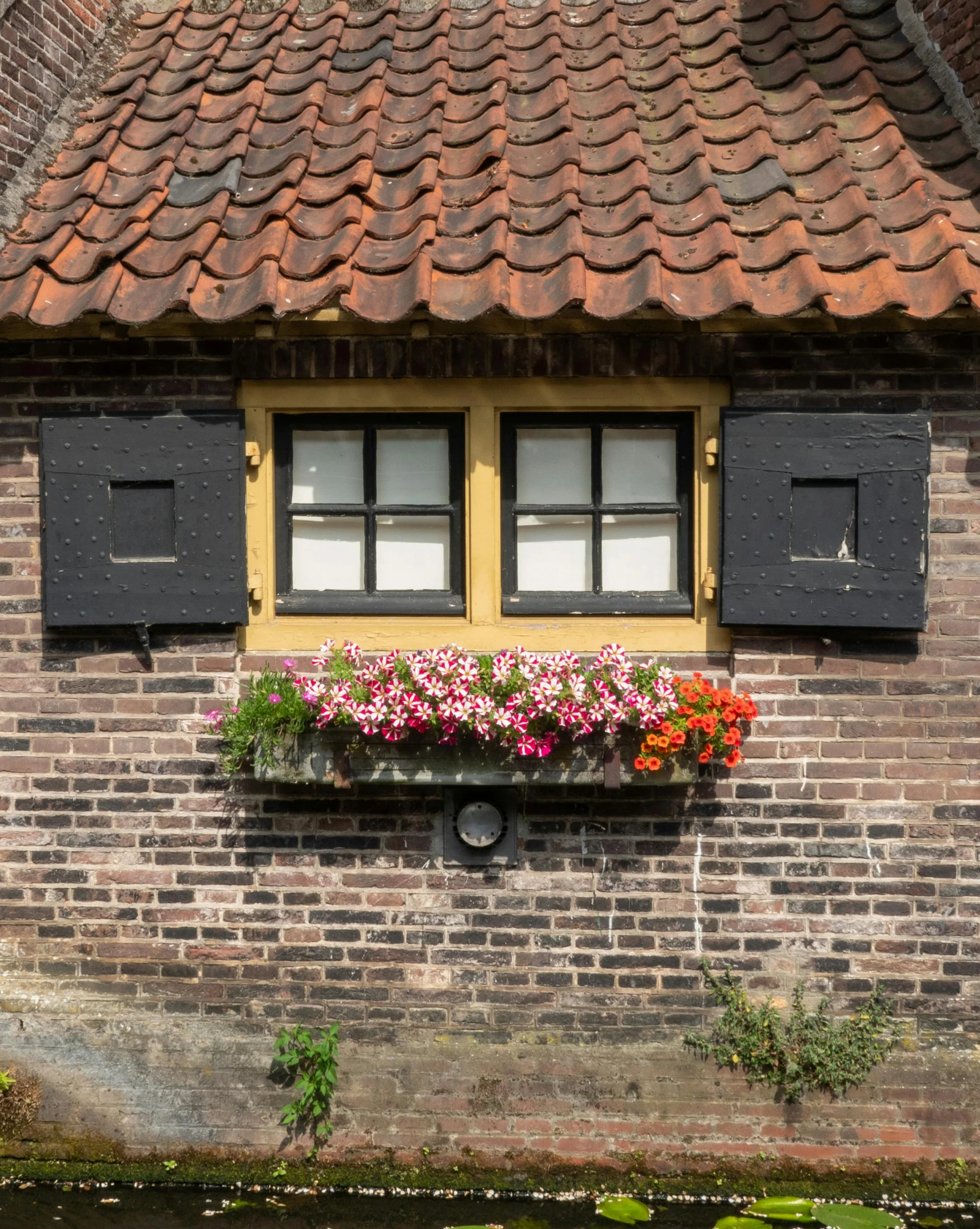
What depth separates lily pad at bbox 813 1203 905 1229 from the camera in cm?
406

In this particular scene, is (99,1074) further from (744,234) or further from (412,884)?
(744,234)

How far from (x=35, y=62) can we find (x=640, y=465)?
3181 millimetres

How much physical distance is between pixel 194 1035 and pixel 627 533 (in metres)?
2.65

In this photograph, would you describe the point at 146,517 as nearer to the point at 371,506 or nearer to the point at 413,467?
the point at 371,506

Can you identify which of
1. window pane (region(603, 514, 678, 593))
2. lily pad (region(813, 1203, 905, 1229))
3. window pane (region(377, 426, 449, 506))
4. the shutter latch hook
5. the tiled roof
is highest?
the tiled roof

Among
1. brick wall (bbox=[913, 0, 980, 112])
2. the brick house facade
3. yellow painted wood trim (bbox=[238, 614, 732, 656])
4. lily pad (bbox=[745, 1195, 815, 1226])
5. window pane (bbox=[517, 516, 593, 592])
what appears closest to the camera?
lily pad (bbox=[745, 1195, 815, 1226])

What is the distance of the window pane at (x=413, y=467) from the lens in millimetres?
4641

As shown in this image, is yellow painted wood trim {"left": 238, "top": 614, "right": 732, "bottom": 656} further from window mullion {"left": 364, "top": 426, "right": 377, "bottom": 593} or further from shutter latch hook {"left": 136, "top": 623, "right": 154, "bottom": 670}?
shutter latch hook {"left": 136, "top": 623, "right": 154, "bottom": 670}

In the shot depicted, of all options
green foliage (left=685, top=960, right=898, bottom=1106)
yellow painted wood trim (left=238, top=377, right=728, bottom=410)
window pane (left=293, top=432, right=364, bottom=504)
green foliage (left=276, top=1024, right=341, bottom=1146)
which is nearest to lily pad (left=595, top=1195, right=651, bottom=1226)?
green foliage (left=685, top=960, right=898, bottom=1106)

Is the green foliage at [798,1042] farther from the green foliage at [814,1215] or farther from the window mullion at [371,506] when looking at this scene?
the window mullion at [371,506]

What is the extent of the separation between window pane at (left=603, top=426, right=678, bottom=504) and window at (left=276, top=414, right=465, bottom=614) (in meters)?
0.60

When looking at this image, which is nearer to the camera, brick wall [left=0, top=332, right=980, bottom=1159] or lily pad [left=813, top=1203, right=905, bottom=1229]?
lily pad [left=813, top=1203, right=905, bottom=1229]

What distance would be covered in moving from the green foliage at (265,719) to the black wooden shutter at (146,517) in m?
0.30

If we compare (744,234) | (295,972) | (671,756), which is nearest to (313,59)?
(744,234)
